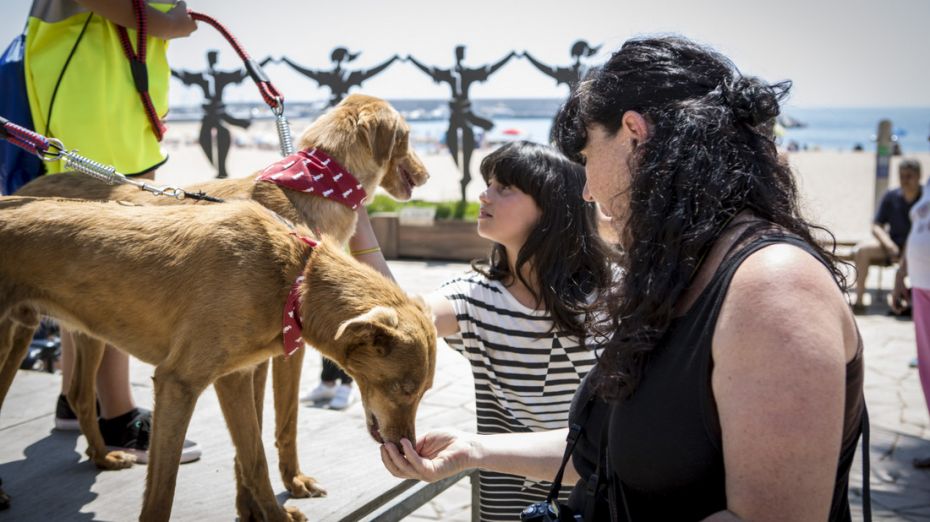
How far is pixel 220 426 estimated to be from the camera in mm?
4363

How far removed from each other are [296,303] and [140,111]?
1665 millimetres

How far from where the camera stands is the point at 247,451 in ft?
10.0

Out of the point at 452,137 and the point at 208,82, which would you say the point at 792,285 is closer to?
the point at 452,137

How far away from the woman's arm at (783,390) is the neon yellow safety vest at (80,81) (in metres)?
3.13

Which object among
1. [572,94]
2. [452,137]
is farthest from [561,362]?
[452,137]

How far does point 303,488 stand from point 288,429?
259 millimetres

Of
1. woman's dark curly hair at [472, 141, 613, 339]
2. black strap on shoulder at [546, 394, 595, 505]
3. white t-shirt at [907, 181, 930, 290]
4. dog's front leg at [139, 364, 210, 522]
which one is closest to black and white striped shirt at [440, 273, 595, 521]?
woman's dark curly hair at [472, 141, 613, 339]

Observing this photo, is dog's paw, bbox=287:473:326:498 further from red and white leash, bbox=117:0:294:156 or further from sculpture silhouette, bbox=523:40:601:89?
sculpture silhouette, bbox=523:40:601:89

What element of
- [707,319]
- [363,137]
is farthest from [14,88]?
[707,319]

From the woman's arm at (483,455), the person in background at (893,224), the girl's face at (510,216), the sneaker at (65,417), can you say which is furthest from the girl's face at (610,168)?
the person in background at (893,224)

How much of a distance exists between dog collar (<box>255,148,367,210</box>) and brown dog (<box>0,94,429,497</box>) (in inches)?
1.5

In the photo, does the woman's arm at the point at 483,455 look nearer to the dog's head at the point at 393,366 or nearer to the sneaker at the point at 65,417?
the dog's head at the point at 393,366

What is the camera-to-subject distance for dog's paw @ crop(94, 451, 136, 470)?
3.66 m

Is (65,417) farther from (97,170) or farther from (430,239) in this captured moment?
(430,239)
